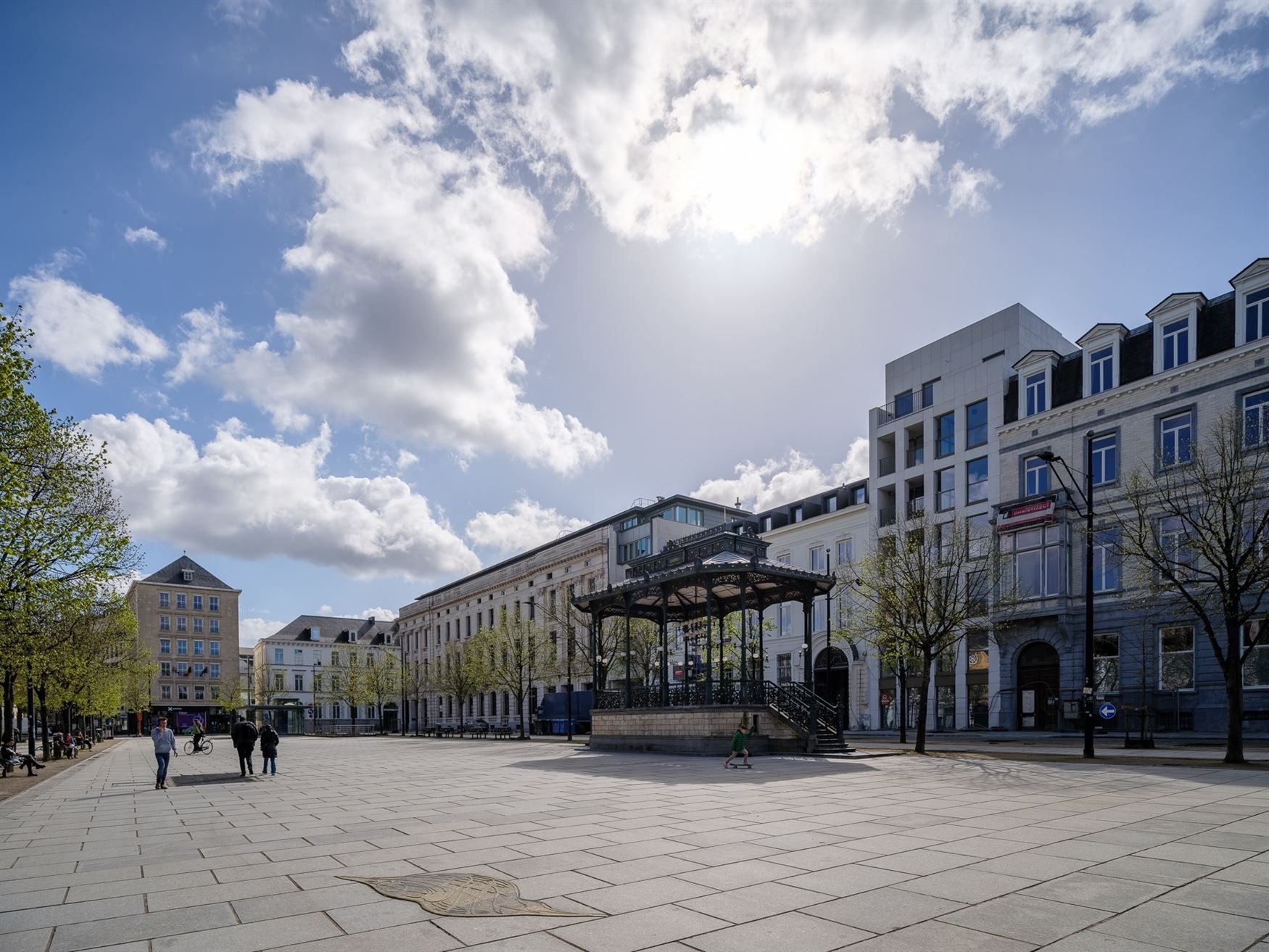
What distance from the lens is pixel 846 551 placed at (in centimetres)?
5222

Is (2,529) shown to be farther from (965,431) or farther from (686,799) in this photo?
(965,431)

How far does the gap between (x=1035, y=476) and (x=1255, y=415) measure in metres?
10.4

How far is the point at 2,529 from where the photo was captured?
1928 cm

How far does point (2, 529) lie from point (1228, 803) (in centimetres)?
2545

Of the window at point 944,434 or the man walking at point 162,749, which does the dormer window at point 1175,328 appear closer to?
the window at point 944,434

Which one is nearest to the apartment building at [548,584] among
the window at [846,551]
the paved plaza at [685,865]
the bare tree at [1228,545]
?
the window at [846,551]

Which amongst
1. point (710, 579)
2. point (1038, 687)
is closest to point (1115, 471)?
point (1038, 687)

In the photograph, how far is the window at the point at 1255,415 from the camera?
1163 inches

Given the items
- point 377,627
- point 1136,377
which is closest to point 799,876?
point 1136,377

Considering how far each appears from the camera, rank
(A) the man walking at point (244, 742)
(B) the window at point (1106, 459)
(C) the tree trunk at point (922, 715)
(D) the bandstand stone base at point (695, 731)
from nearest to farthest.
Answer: (A) the man walking at point (244, 742), (D) the bandstand stone base at point (695, 731), (C) the tree trunk at point (922, 715), (B) the window at point (1106, 459)

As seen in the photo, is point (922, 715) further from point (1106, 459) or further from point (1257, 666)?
point (1106, 459)

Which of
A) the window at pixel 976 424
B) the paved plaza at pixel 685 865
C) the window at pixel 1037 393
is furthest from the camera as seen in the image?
the window at pixel 976 424

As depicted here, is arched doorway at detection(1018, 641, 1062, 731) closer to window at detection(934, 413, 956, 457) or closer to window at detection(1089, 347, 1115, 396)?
window at detection(934, 413, 956, 457)

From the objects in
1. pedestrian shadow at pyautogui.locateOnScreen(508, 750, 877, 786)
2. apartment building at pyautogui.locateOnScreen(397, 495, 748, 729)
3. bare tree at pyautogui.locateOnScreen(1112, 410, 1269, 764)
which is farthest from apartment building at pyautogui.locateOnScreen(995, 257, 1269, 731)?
apartment building at pyautogui.locateOnScreen(397, 495, 748, 729)
